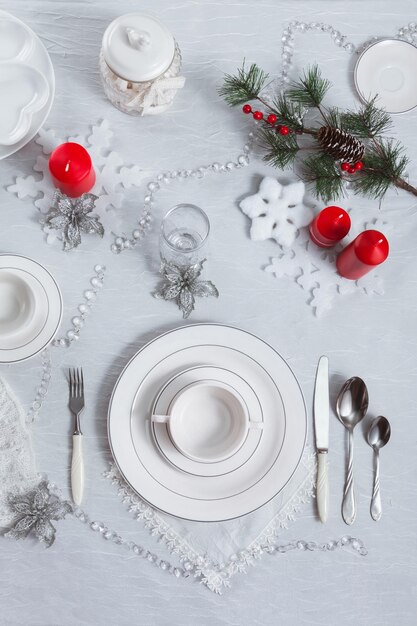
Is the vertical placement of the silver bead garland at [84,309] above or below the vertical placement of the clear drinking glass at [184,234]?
below

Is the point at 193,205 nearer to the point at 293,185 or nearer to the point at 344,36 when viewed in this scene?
the point at 293,185

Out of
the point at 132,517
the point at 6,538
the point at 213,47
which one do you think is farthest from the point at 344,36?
the point at 6,538

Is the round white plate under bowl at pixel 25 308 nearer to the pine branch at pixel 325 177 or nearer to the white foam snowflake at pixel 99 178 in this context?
the white foam snowflake at pixel 99 178

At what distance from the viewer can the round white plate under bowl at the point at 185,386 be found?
38.9 inches

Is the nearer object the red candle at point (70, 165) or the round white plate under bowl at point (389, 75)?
the red candle at point (70, 165)

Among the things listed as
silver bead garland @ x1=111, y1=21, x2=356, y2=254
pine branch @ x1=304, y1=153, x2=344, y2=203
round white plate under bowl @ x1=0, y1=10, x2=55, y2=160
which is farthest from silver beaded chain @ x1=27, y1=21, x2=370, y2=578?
round white plate under bowl @ x1=0, y1=10, x2=55, y2=160

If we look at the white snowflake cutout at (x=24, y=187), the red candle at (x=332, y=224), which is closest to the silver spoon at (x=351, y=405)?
the red candle at (x=332, y=224)

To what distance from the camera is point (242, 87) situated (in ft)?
3.61

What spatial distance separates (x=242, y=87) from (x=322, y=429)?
59cm

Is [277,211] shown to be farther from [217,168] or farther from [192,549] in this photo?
[192,549]

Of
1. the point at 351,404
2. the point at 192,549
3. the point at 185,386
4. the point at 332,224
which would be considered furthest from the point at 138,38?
the point at 192,549

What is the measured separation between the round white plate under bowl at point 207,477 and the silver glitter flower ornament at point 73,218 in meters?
0.21

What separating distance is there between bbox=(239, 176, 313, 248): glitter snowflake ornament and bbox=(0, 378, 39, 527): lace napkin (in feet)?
1.57

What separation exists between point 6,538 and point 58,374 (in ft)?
0.85
